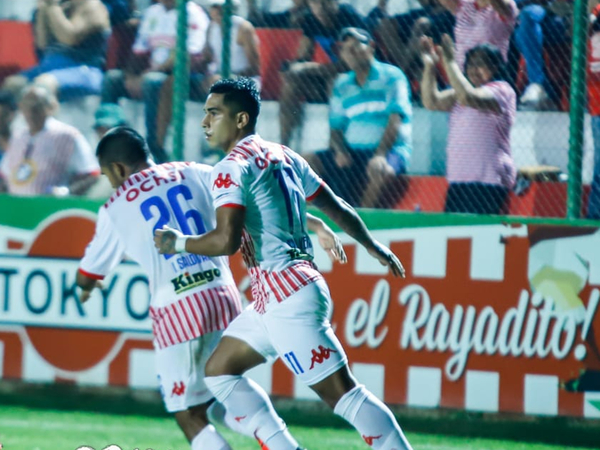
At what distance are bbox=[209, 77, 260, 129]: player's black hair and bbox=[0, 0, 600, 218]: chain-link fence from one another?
297cm

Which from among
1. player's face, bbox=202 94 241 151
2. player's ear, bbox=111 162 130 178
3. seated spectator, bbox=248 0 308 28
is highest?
seated spectator, bbox=248 0 308 28

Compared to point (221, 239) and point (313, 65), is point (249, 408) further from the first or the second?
point (313, 65)

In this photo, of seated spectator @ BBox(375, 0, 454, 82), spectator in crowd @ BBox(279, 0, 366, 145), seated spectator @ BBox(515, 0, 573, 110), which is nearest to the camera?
A: seated spectator @ BBox(515, 0, 573, 110)

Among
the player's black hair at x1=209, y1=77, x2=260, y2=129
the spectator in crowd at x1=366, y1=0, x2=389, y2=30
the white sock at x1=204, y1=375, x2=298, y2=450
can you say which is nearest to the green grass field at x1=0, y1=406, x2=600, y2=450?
the white sock at x1=204, y1=375, x2=298, y2=450

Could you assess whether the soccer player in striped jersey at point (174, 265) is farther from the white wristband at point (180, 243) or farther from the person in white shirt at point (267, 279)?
the white wristband at point (180, 243)

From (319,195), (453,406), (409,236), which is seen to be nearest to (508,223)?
(409,236)

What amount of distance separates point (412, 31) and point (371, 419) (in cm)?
381

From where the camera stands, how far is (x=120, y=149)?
224 inches

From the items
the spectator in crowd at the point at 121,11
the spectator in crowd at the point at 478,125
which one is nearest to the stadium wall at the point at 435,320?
the spectator in crowd at the point at 478,125

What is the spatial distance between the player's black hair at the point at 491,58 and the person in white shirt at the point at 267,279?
2.94 m

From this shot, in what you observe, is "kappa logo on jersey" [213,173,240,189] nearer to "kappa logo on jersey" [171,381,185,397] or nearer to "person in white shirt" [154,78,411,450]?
"person in white shirt" [154,78,411,450]

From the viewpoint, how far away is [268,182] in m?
5.04

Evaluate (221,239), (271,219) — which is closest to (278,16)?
(271,219)

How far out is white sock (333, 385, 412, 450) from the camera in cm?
496
